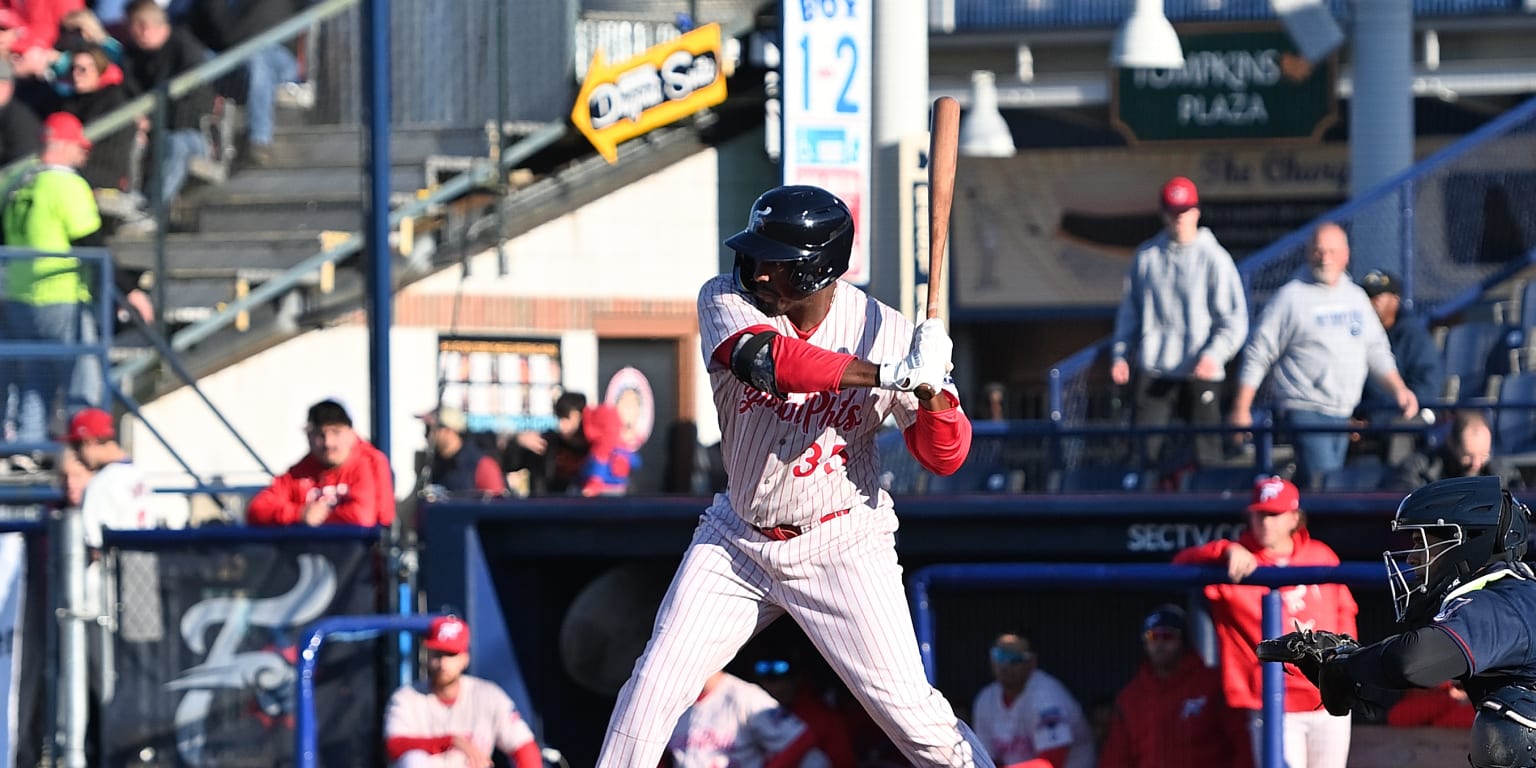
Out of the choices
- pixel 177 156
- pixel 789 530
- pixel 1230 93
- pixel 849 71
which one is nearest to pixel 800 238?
pixel 789 530

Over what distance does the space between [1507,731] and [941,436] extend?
1.35 metres

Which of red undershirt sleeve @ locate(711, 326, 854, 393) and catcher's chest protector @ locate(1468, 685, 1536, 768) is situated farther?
red undershirt sleeve @ locate(711, 326, 854, 393)

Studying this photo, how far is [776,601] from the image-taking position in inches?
214

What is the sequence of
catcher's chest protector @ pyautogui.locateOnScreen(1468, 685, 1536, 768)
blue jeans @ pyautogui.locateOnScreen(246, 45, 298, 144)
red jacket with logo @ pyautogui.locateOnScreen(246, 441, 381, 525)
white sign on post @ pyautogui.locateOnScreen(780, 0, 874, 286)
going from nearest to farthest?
catcher's chest protector @ pyautogui.locateOnScreen(1468, 685, 1536, 768) → red jacket with logo @ pyautogui.locateOnScreen(246, 441, 381, 525) → white sign on post @ pyautogui.locateOnScreen(780, 0, 874, 286) → blue jeans @ pyautogui.locateOnScreen(246, 45, 298, 144)

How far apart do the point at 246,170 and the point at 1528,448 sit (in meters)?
9.30

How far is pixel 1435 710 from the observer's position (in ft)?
24.0

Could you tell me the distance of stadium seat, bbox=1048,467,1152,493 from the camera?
371 inches

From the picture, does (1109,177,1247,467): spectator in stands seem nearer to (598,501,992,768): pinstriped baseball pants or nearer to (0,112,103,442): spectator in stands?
(598,501,992,768): pinstriped baseball pants

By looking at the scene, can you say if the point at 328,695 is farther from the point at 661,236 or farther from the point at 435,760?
the point at 661,236

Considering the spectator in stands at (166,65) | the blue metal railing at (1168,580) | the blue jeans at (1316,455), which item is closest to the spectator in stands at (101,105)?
the spectator in stands at (166,65)

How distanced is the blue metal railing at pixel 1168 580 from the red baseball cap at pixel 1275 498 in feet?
1.14

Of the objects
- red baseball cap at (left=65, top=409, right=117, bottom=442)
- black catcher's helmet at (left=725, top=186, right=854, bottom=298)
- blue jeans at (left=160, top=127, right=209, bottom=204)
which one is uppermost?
blue jeans at (left=160, top=127, right=209, bottom=204)

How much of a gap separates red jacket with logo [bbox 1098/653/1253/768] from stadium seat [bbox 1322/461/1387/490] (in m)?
1.47

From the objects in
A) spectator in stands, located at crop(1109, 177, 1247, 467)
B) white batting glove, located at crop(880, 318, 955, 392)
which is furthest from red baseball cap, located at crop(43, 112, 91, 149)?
white batting glove, located at crop(880, 318, 955, 392)
